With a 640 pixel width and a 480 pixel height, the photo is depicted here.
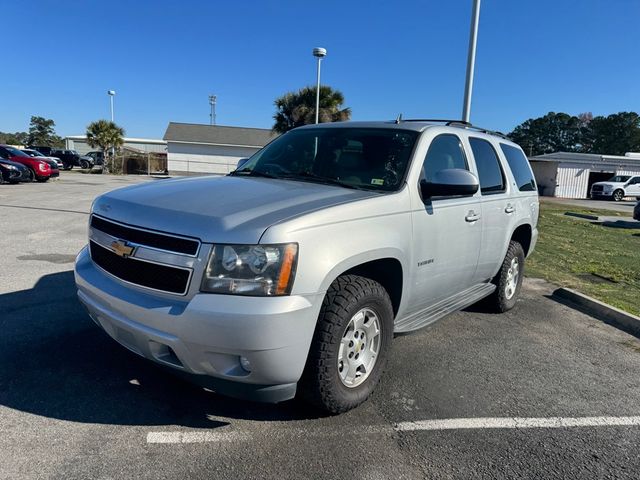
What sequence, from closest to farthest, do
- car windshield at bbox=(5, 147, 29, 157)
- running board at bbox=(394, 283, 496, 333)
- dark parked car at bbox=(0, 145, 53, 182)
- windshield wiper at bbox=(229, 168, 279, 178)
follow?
running board at bbox=(394, 283, 496, 333), windshield wiper at bbox=(229, 168, 279, 178), dark parked car at bbox=(0, 145, 53, 182), car windshield at bbox=(5, 147, 29, 157)

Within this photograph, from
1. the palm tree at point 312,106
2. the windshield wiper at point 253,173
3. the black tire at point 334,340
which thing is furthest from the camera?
the palm tree at point 312,106

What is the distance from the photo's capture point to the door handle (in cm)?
414

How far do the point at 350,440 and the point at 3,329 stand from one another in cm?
321

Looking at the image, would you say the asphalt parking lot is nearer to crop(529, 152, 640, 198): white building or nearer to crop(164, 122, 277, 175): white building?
crop(529, 152, 640, 198): white building

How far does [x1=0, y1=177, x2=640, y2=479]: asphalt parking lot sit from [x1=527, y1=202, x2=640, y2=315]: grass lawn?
85.7 inches

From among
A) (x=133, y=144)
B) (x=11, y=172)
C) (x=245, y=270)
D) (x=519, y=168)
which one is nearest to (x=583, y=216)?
(x=519, y=168)

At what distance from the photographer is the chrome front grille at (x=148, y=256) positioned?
8.52ft

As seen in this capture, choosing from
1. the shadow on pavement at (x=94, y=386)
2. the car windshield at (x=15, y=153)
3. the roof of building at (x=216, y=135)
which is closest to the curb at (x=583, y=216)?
the shadow on pavement at (x=94, y=386)

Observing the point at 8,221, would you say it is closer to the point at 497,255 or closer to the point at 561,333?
the point at 497,255

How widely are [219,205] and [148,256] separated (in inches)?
19.5

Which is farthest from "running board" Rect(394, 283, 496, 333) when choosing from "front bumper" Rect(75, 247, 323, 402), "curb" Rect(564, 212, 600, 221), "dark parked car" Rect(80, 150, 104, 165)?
"dark parked car" Rect(80, 150, 104, 165)

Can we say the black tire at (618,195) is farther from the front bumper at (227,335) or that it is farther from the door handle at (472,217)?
the front bumper at (227,335)

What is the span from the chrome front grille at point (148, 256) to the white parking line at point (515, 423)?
5.50ft

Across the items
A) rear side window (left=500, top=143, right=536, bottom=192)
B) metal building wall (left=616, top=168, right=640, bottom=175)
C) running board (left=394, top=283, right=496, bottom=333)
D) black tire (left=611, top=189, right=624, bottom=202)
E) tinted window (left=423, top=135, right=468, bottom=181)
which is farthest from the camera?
metal building wall (left=616, top=168, right=640, bottom=175)
